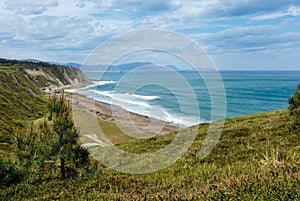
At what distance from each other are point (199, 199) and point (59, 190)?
4.77m

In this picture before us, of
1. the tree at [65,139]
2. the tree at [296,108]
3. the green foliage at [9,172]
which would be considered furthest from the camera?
the tree at [296,108]

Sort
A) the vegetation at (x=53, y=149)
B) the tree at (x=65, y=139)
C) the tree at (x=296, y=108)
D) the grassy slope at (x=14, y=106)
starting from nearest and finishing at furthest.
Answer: the vegetation at (x=53, y=149) → the tree at (x=65, y=139) → the tree at (x=296, y=108) → the grassy slope at (x=14, y=106)

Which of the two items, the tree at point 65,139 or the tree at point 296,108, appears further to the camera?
the tree at point 296,108

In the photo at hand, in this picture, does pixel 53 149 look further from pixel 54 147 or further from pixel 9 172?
pixel 9 172

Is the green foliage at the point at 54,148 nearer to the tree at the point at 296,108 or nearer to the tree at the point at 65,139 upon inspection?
the tree at the point at 65,139

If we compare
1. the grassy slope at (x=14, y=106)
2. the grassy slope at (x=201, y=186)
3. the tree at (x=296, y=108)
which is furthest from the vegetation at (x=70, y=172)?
the grassy slope at (x=14, y=106)

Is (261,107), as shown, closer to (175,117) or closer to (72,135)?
(175,117)

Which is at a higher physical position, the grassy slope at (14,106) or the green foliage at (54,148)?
the green foliage at (54,148)

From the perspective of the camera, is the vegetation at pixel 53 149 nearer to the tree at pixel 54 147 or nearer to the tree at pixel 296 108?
the tree at pixel 54 147

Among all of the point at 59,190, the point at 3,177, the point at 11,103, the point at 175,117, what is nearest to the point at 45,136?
the point at 3,177

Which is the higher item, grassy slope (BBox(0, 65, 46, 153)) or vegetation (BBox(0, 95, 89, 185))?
vegetation (BBox(0, 95, 89, 185))

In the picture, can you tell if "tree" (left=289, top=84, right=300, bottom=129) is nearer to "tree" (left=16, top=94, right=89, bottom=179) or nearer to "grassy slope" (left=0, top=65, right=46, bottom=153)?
"tree" (left=16, top=94, right=89, bottom=179)

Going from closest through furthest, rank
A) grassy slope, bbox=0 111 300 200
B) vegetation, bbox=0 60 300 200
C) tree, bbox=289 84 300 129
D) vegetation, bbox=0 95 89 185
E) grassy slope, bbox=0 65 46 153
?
1. grassy slope, bbox=0 111 300 200
2. vegetation, bbox=0 60 300 200
3. vegetation, bbox=0 95 89 185
4. tree, bbox=289 84 300 129
5. grassy slope, bbox=0 65 46 153

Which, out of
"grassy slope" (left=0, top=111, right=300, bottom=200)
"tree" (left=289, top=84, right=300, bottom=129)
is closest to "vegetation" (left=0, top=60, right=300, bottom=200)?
"grassy slope" (left=0, top=111, right=300, bottom=200)
